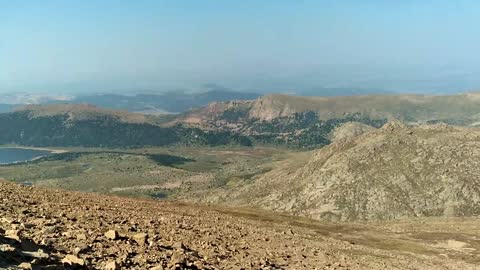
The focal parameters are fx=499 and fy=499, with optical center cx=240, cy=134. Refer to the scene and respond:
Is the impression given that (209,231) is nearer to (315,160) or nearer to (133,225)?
(133,225)

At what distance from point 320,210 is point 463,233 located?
6424 centimetres

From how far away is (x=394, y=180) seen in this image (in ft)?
449

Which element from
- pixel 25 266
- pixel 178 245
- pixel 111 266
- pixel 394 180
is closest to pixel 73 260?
pixel 111 266

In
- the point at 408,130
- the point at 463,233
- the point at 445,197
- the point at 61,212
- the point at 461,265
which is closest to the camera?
the point at 61,212

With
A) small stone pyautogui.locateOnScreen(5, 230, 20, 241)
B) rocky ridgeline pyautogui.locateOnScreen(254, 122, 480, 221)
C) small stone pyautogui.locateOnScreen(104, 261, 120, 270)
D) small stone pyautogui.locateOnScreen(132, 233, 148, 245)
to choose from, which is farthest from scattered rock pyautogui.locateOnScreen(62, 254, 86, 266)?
rocky ridgeline pyautogui.locateOnScreen(254, 122, 480, 221)

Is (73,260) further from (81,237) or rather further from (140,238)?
(140,238)

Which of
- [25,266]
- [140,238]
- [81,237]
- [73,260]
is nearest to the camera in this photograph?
[25,266]

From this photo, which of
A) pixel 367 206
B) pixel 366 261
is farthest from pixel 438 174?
pixel 366 261

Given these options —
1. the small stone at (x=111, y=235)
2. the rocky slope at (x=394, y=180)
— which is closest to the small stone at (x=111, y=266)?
the small stone at (x=111, y=235)

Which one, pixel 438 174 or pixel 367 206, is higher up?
pixel 438 174

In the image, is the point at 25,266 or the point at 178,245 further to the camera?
the point at 178,245

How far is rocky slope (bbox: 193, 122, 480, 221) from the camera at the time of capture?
12719 centimetres

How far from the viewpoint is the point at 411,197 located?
13062 cm

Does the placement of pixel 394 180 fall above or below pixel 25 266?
below
